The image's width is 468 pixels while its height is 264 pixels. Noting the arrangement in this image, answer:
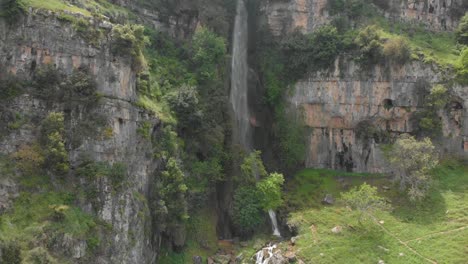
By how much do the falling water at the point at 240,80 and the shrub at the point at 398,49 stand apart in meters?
15.2

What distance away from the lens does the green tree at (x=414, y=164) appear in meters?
45.1

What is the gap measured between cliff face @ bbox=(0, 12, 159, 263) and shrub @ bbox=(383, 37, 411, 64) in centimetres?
2665

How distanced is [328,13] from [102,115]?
30.1 metres

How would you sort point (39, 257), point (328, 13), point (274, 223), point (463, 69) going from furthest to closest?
point (328, 13) < point (463, 69) < point (274, 223) < point (39, 257)

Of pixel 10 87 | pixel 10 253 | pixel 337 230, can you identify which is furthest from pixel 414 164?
pixel 10 87

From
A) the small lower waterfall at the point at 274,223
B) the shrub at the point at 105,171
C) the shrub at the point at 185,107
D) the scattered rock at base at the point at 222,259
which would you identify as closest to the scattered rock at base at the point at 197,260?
the scattered rock at base at the point at 222,259

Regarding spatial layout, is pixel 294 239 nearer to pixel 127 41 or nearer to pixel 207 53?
pixel 207 53

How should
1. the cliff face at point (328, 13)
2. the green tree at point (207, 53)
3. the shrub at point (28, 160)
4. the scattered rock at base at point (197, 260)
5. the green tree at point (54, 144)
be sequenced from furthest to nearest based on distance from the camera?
the cliff face at point (328, 13) < the green tree at point (207, 53) < the scattered rock at base at point (197, 260) < the green tree at point (54, 144) < the shrub at point (28, 160)

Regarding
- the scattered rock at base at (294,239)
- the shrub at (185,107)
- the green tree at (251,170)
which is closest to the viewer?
the scattered rock at base at (294,239)

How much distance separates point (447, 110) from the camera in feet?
168

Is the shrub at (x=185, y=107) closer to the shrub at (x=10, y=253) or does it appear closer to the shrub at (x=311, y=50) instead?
the shrub at (x=311, y=50)

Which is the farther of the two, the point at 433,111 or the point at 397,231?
the point at 433,111

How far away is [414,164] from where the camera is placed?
4575 centimetres

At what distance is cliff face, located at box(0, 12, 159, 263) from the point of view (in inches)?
1420
